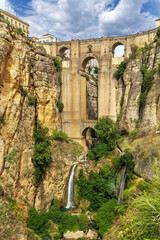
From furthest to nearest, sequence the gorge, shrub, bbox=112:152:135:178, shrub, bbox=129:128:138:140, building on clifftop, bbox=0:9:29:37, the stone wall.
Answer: building on clifftop, bbox=0:9:29:37 < the stone wall < shrub, bbox=129:128:138:140 < shrub, bbox=112:152:135:178 < the gorge

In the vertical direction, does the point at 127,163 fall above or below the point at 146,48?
below

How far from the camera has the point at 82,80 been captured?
77.6 ft

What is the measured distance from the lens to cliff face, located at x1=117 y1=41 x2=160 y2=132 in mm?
17188

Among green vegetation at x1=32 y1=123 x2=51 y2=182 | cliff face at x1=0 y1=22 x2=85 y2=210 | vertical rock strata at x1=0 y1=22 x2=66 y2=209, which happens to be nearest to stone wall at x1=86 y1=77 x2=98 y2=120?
cliff face at x1=0 y1=22 x2=85 y2=210

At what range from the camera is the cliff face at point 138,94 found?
17.2m

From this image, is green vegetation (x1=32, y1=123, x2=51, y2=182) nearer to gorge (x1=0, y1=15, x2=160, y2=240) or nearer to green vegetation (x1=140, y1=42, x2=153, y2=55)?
gorge (x1=0, y1=15, x2=160, y2=240)

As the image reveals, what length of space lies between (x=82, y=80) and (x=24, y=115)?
9.28 metres

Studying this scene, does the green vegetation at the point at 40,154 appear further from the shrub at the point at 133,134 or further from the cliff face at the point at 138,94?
the cliff face at the point at 138,94

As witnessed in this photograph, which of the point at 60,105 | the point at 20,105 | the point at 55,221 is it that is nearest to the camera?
the point at 55,221

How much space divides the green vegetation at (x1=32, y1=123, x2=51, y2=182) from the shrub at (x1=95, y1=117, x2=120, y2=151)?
18.2 feet

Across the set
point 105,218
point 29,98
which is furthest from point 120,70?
point 105,218

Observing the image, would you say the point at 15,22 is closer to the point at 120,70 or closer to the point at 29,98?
the point at 29,98

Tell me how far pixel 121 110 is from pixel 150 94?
4.21 m

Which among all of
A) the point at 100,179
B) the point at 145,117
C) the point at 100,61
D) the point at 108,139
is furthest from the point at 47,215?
the point at 100,61
